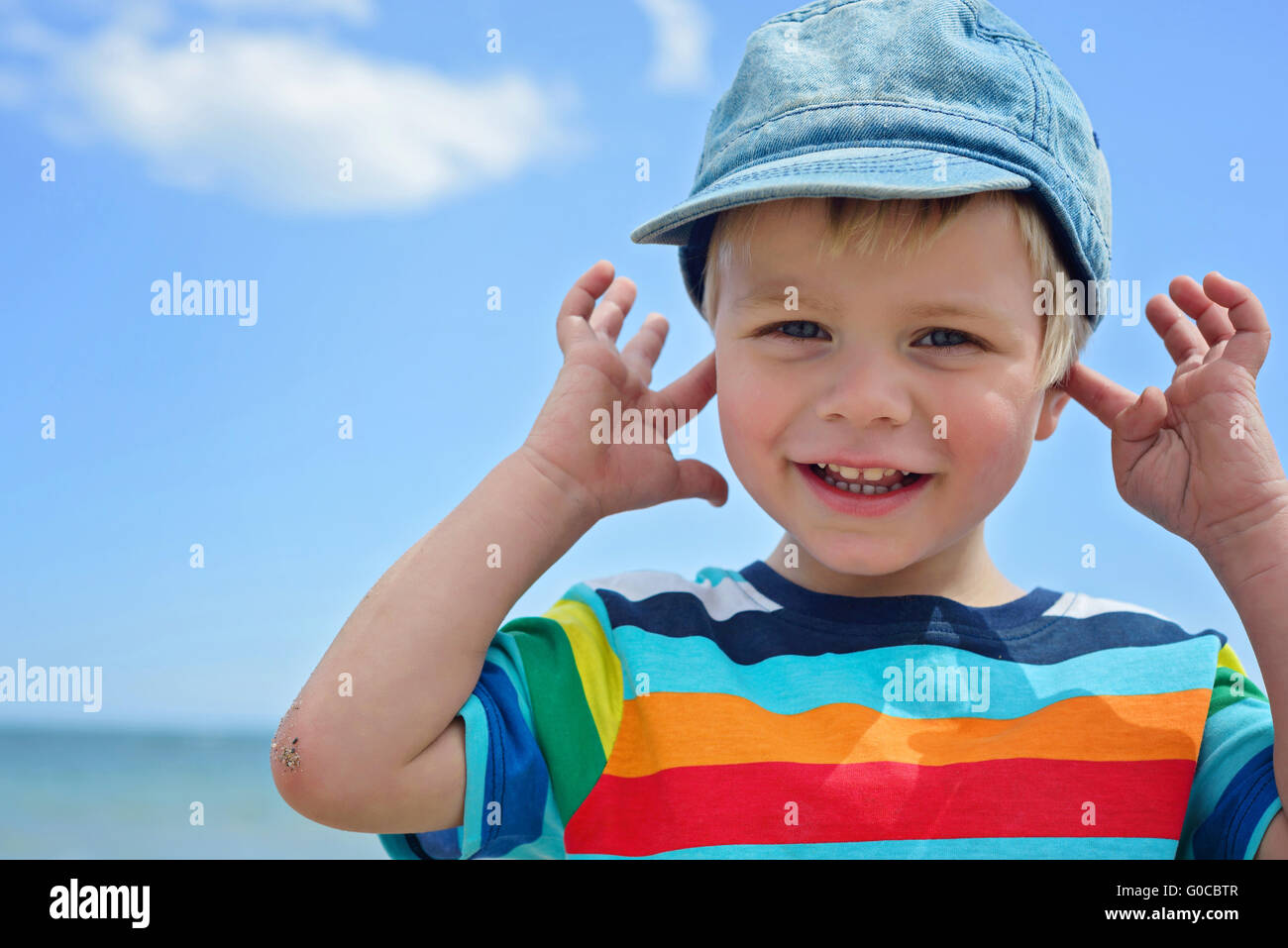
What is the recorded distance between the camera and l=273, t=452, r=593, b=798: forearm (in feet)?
4.23

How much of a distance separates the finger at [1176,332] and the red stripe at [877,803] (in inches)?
25.0

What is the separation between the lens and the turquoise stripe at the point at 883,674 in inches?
58.1

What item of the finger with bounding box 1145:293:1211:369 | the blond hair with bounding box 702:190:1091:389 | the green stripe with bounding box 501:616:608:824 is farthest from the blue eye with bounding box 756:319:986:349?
the green stripe with bounding box 501:616:608:824

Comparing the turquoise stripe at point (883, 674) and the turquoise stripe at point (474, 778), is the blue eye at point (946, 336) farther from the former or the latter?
the turquoise stripe at point (474, 778)

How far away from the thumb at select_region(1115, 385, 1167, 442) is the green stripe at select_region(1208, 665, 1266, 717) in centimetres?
38

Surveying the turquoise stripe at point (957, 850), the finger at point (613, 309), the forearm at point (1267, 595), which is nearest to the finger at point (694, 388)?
the finger at point (613, 309)

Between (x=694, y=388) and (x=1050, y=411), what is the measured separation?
1.96 ft

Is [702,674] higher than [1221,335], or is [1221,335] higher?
[1221,335]

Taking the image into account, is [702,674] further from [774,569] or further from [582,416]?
[582,416]

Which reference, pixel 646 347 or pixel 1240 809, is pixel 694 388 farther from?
pixel 1240 809

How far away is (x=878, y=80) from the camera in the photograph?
1411mm

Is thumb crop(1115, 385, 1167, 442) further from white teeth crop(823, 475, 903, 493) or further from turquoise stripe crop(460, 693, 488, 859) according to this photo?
turquoise stripe crop(460, 693, 488, 859)
